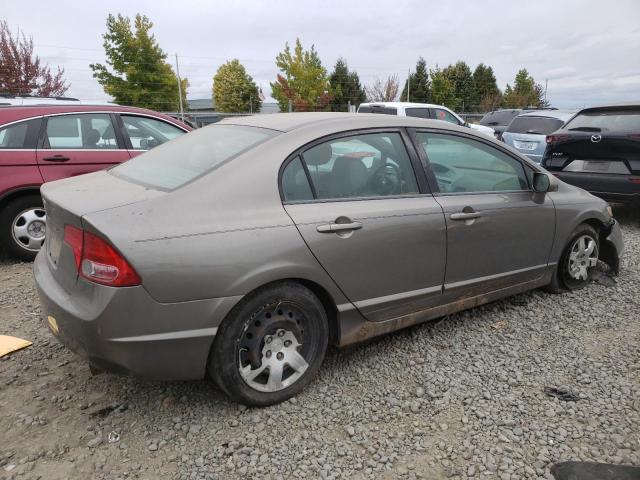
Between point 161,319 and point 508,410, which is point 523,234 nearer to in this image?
point 508,410

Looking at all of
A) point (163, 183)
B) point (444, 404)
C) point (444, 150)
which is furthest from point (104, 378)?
point (444, 150)

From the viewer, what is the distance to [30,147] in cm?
510

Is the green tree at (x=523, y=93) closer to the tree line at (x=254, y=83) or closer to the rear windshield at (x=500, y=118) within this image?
the tree line at (x=254, y=83)

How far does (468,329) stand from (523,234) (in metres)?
0.80

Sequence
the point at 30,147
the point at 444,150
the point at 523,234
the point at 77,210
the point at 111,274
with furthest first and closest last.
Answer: the point at 30,147
the point at 523,234
the point at 444,150
the point at 77,210
the point at 111,274

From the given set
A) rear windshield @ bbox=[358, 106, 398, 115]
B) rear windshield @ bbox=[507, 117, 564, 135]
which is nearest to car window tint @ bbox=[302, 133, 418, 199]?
rear windshield @ bbox=[358, 106, 398, 115]

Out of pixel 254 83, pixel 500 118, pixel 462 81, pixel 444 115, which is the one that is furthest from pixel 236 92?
pixel 444 115

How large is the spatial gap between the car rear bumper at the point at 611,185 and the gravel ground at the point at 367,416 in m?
3.47

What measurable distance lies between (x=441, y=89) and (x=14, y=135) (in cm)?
3931

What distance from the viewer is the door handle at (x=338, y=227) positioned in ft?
8.84

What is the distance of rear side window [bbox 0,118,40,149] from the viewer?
4.97 metres

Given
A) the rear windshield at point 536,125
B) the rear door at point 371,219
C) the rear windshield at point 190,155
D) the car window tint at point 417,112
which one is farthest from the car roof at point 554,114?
the rear windshield at point 190,155

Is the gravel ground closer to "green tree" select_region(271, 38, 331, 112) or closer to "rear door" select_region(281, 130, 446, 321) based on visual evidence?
"rear door" select_region(281, 130, 446, 321)

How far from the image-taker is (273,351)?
2680 millimetres
